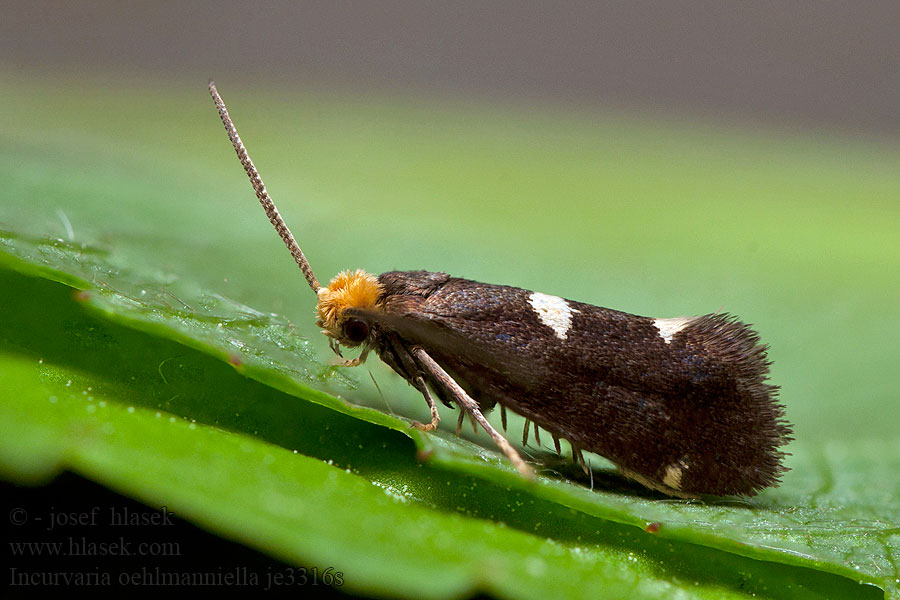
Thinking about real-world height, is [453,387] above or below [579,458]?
above

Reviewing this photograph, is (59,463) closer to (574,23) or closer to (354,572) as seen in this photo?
(354,572)

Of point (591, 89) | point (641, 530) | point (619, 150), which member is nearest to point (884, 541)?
point (641, 530)

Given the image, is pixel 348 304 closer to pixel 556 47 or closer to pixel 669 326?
pixel 669 326

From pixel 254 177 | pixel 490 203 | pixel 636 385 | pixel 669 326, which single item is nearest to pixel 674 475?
pixel 636 385

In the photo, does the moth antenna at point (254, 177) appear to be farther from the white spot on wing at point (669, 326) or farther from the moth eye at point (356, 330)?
the white spot on wing at point (669, 326)

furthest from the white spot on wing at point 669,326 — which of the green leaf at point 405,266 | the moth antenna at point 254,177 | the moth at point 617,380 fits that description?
the moth antenna at point 254,177

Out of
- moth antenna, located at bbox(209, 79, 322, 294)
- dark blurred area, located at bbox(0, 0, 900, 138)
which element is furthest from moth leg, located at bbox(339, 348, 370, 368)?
dark blurred area, located at bbox(0, 0, 900, 138)

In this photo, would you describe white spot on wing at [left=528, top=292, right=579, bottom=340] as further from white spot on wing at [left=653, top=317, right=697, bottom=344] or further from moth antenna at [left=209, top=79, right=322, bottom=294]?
moth antenna at [left=209, top=79, right=322, bottom=294]
